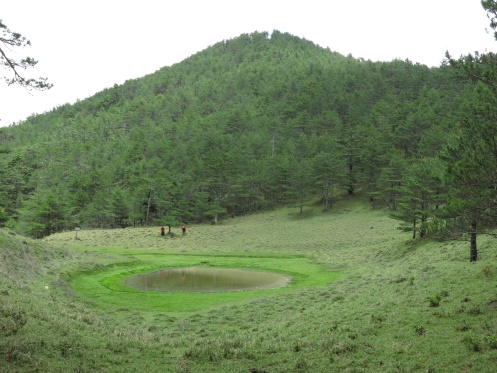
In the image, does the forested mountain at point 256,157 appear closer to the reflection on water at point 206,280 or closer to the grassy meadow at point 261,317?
the grassy meadow at point 261,317

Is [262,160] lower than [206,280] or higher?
higher

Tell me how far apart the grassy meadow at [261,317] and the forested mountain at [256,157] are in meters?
15.4

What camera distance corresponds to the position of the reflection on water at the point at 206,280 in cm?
2920

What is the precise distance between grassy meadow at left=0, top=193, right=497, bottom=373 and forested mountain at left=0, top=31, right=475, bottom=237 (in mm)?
15446

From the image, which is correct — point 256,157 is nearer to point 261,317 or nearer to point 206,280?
point 206,280

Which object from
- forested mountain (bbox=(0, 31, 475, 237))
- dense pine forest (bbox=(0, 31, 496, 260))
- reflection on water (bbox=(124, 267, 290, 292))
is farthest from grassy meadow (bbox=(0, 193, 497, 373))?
forested mountain (bbox=(0, 31, 475, 237))

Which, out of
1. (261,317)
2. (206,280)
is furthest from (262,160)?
(261,317)

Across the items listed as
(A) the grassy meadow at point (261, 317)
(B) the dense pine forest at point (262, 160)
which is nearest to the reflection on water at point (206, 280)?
(A) the grassy meadow at point (261, 317)

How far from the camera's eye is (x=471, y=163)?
1260 cm

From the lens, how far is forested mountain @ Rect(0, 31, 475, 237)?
266 feet

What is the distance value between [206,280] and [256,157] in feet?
240

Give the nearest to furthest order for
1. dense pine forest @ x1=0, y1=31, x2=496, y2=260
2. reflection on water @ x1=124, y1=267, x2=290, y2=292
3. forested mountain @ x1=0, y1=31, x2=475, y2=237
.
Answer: reflection on water @ x1=124, y1=267, x2=290, y2=292, dense pine forest @ x1=0, y1=31, x2=496, y2=260, forested mountain @ x1=0, y1=31, x2=475, y2=237

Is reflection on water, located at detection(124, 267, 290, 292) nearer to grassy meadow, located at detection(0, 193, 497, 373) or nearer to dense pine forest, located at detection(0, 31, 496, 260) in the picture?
grassy meadow, located at detection(0, 193, 497, 373)

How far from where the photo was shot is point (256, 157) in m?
103
